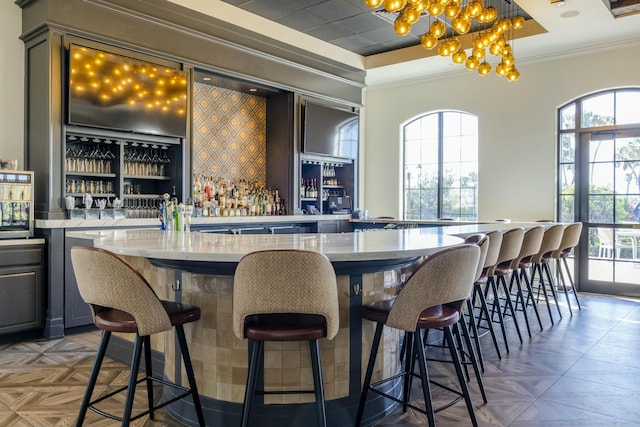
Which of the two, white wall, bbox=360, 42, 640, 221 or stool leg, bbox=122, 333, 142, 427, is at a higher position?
white wall, bbox=360, 42, 640, 221

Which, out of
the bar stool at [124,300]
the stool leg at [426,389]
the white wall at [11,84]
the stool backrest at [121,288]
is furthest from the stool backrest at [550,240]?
the white wall at [11,84]

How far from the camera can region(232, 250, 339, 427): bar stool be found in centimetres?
205

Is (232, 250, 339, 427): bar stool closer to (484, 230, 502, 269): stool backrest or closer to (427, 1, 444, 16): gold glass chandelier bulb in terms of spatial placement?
(484, 230, 502, 269): stool backrest

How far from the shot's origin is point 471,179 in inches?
313

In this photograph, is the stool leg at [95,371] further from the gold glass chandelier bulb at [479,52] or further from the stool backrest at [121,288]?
the gold glass chandelier bulb at [479,52]

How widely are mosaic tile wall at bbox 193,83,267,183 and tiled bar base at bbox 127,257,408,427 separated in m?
3.97

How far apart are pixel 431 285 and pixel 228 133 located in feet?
16.6

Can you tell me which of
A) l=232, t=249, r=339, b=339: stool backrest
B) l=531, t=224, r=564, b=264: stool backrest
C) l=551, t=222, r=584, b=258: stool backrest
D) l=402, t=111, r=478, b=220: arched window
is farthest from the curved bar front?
l=402, t=111, r=478, b=220: arched window

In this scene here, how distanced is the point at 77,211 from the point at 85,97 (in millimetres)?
1077

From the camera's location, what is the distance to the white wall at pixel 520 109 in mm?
6711

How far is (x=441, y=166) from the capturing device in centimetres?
830

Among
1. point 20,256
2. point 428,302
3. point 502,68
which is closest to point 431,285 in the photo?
point 428,302

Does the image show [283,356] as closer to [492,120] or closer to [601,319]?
[601,319]

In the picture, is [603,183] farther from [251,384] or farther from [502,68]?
[251,384]
